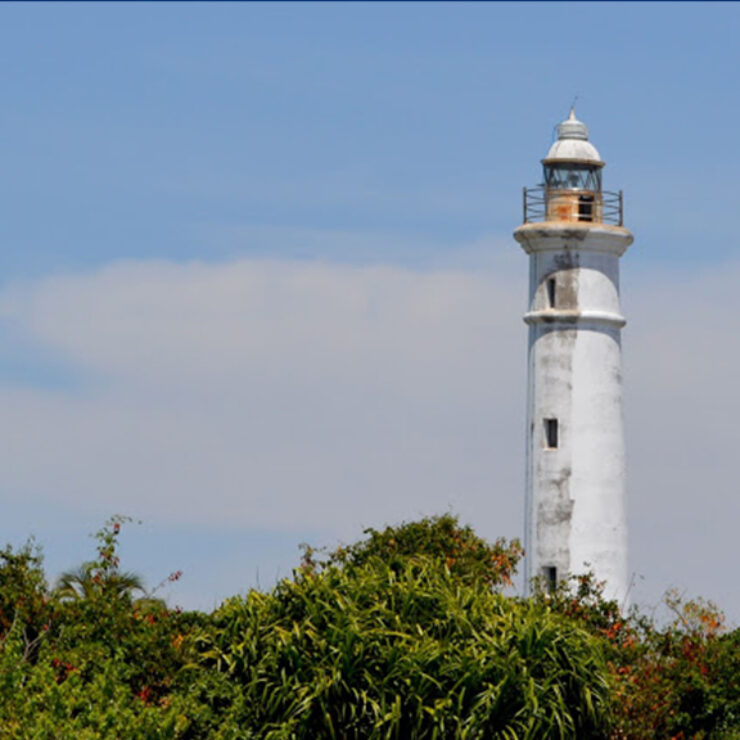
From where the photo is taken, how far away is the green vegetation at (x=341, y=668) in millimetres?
25500

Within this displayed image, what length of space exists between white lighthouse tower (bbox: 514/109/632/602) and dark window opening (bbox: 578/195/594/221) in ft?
0.08

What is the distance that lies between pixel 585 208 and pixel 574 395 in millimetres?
4888

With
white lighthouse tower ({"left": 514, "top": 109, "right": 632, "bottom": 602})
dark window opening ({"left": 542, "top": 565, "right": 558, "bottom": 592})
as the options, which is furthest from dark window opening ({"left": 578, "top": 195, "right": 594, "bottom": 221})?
dark window opening ({"left": 542, "top": 565, "right": 558, "bottom": 592})

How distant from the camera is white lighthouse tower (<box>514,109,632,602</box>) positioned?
4603 centimetres

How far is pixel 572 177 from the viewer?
49000mm

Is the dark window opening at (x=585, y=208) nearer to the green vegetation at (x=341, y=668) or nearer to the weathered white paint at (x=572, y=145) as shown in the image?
the weathered white paint at (x=572, y=145)

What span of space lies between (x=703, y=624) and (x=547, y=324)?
483 inches

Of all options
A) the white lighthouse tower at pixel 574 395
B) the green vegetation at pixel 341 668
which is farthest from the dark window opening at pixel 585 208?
the green vegetation at pixel 341 668

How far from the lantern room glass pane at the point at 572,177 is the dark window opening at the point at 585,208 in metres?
0.35

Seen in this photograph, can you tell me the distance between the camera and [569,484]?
46.3 meters

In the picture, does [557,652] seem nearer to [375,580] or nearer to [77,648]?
[375,580]

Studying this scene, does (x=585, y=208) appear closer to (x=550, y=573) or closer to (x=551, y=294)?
(x=551, y=294)

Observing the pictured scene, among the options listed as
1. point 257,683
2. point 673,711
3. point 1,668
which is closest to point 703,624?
point 673,711

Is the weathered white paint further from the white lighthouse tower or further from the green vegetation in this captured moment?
the green vegetation
